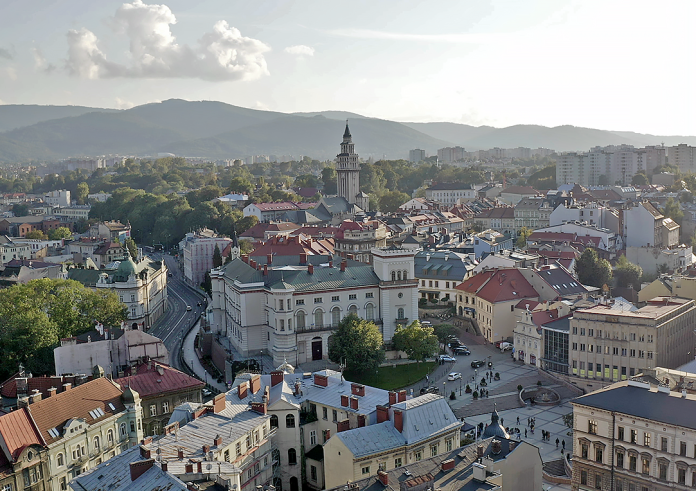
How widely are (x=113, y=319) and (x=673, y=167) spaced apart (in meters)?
165

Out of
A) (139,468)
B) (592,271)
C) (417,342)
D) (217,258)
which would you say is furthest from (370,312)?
(217,258)

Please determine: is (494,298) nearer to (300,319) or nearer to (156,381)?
(300,319)

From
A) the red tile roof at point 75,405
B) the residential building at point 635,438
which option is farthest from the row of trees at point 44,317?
the residential building at point 635,438

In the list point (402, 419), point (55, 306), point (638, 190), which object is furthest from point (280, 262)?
point (638, 190)

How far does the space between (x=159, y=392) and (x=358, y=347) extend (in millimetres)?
18592

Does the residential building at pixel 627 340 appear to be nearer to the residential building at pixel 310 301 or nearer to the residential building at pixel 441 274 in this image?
the residential building at pixel 310 301

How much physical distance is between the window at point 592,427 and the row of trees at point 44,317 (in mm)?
37053

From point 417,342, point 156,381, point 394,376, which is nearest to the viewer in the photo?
point 156,381

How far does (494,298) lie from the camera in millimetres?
70875

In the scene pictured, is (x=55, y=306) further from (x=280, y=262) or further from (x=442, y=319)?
(x=442, y=319)

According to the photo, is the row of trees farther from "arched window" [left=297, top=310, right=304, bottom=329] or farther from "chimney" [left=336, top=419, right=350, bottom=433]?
"chimney" [left=336, top=419, right=350, bottom=433]

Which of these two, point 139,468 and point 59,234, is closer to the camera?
point 139,468

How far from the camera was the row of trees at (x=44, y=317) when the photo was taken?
54.0m

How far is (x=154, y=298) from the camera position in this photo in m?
84.8
